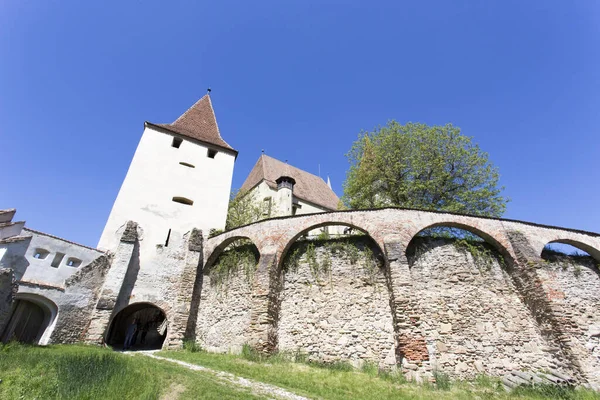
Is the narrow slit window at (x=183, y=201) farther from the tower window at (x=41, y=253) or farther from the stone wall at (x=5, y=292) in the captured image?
the stone wall at (x=5, y=292)

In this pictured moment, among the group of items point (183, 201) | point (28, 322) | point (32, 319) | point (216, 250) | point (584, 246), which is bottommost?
point (28, 322)

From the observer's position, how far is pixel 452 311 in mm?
9836

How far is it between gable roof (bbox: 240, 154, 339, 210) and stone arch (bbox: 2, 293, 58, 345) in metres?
17.6

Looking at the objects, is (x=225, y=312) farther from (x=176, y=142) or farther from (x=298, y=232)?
(x=176, y=142)

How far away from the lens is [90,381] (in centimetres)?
488

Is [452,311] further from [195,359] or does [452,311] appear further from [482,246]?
[195,359]

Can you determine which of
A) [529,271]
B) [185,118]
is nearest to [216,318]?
[529,271]

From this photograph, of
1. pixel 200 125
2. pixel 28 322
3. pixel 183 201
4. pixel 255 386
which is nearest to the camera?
pixel 255 386

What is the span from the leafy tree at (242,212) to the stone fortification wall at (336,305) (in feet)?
35.6

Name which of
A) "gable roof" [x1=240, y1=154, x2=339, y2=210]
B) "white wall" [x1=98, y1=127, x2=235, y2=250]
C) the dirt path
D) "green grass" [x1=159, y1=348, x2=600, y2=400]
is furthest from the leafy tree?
the dirt path

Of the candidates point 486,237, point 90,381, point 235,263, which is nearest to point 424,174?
point 486,237

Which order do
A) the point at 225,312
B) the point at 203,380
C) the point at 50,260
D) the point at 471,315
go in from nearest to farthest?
the point at 203,380
the point at 471,315
the point at 50,260
the point at 225,312

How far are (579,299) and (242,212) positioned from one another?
63.1 feet

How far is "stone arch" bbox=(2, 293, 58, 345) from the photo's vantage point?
9.76 m
